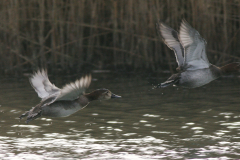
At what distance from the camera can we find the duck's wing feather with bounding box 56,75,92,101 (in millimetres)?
6438

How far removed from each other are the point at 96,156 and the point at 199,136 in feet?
6.28

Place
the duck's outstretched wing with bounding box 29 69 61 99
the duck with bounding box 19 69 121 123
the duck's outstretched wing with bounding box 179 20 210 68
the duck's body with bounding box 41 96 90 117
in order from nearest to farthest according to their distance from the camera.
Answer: the duck with bounding box 19 69 121 123 → the duck's body with bounding box 41 96 90 117 → the duck's outstretched wing with bounding box 179 20 210 68 → the duck's outstretched wing with bounding box 29 69 61 99

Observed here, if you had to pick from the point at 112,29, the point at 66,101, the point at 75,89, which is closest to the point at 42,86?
the point at 66,101

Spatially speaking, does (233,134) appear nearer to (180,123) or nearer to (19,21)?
(180,123)

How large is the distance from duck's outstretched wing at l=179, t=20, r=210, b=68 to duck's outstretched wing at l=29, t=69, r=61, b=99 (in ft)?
7.56

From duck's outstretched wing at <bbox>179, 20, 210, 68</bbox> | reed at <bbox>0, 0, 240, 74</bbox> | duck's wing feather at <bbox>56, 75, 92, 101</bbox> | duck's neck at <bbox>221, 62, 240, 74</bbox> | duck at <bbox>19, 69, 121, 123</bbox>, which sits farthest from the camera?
reed at <bbox>0, 0, 240, 74</bbox>

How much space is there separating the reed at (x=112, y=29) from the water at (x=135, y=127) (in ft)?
6.58

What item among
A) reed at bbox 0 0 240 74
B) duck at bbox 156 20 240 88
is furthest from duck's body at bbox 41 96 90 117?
reed at bbox 0 0 240 74

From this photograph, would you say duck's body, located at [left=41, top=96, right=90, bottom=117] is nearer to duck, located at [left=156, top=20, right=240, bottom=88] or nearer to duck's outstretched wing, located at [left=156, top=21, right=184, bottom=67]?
duck, located at [left=156, top=20, right=240, bottom=88]

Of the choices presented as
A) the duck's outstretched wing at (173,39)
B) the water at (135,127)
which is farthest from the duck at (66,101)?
the duck's outstretched wing at (173,39)

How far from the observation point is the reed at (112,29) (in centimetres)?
1391

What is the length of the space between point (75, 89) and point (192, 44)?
2.44 m

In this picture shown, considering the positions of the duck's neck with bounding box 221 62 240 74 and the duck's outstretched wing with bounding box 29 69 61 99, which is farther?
the duck's neck with bounding box 221 62 240 74

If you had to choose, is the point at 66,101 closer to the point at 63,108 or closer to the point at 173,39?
the point at 63,108
